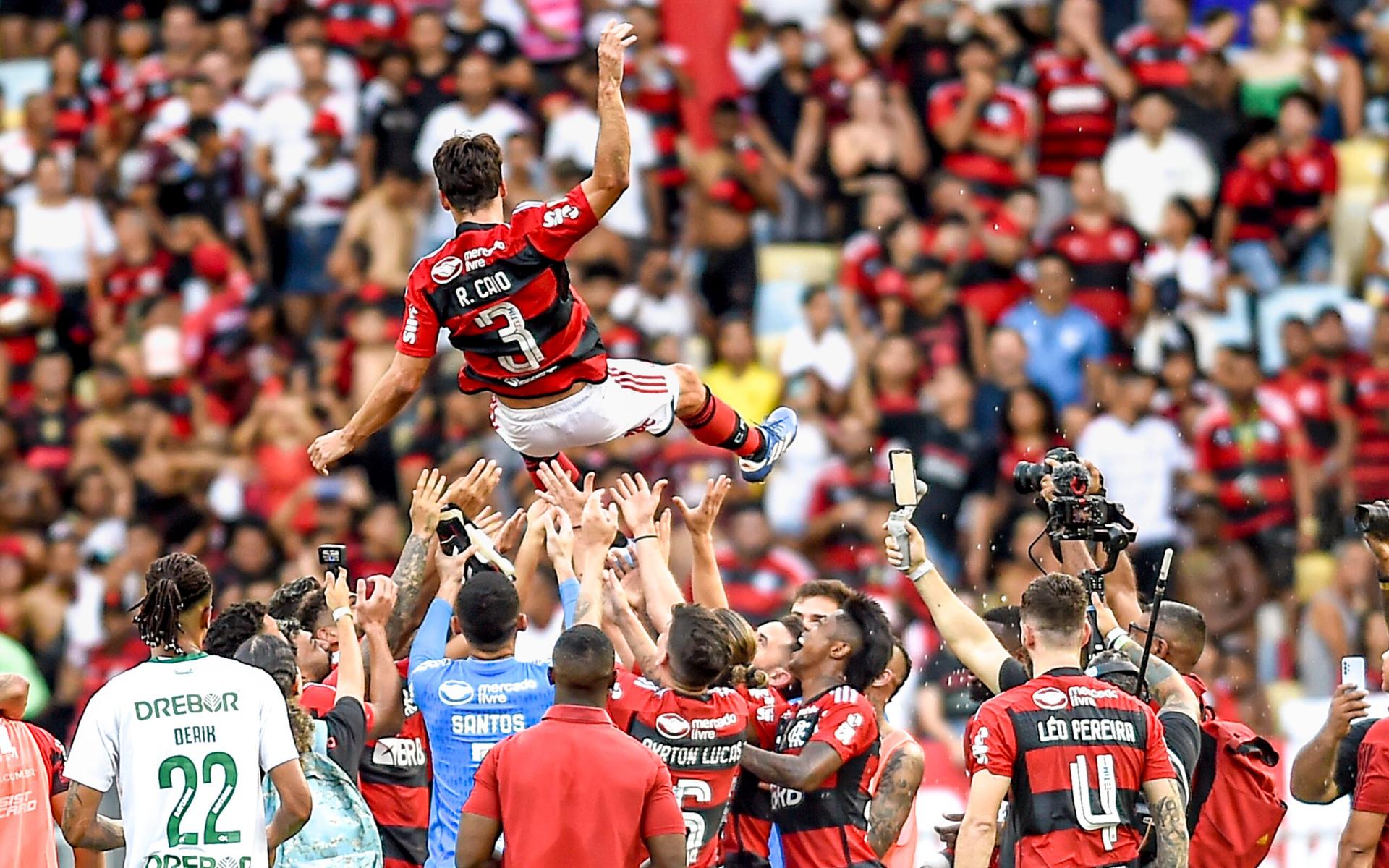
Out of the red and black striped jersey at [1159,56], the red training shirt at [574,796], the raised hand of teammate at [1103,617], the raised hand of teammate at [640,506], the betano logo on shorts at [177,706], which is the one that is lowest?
the red training shirt at [574,796]

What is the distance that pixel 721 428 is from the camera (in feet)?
31.4

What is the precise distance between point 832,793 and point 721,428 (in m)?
1.75

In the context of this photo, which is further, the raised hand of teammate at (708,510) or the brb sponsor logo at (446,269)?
the raised hand of teammate at (708,510)

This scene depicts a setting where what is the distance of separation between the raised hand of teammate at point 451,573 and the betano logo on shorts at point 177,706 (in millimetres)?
1574

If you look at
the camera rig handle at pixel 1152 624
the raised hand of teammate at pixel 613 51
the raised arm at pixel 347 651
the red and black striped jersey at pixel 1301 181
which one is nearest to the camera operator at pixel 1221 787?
the camera rig handle at pixel 1152 624

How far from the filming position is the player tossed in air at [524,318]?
8.48m

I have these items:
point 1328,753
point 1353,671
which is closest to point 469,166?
point 1353,671

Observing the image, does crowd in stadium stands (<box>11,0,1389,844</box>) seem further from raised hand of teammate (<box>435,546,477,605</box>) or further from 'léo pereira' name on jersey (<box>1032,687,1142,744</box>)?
'léo pereira' name on jersey (<box>1032,687,1142,744</box>)

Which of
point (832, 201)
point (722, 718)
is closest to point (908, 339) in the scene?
point (832, 201)

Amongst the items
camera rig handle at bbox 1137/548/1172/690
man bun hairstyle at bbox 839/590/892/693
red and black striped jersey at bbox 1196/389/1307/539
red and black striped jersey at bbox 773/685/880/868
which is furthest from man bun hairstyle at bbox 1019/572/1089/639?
red and black striped jersey at bbox 1196/389/1307/539

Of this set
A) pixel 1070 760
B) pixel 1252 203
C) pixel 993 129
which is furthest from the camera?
pixel 993 129

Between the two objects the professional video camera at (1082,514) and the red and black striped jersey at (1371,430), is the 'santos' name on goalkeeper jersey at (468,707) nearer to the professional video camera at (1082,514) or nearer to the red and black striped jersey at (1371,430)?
the professional video camera at (1082,514)

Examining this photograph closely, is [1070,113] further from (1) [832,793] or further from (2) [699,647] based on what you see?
(2) [699,647]

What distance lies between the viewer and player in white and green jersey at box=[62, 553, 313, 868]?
736 centimetres
